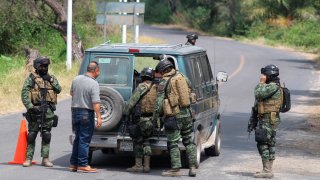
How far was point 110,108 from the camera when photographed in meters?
12.5

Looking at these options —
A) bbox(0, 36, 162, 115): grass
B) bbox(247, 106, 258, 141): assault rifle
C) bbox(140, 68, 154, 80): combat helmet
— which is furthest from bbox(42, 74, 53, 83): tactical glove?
bbox(247, 106, 258, 141): assault rifle

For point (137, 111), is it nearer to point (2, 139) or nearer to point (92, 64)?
point (92, 64)

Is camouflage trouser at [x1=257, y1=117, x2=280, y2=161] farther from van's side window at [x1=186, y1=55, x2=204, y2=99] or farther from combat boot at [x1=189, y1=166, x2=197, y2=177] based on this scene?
van's side window at [x1=186, y1=55, x2=204, y2=99]

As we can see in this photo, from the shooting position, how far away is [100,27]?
43.4 meters

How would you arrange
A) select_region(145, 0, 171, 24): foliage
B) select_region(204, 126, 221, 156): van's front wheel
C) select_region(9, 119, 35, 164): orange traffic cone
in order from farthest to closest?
select_region(145, 0, 171, 24): foliage, select_region(204, 126, 221, 156): van's front wheel, select_region(9, 119, 35, 164): orange traffic cone

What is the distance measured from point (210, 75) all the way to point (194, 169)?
2.57 metres

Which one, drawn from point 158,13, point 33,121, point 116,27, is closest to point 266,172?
point 33,121

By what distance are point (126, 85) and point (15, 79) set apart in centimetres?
1381

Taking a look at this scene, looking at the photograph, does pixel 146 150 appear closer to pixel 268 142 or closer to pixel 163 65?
pixel 163 65

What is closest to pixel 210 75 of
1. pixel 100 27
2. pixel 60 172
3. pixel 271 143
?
pixel 271 143

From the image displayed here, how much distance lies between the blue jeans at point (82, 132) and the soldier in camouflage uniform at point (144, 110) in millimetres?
529

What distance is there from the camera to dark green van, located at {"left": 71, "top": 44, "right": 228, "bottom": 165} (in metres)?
12.5

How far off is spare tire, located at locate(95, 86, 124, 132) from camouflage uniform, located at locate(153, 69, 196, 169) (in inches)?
22.4

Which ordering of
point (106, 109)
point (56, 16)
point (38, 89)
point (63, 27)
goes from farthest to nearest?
1. point (56, 16)
2. point (63, 27)
3. point (38, 89)
4. point (106, 109)
